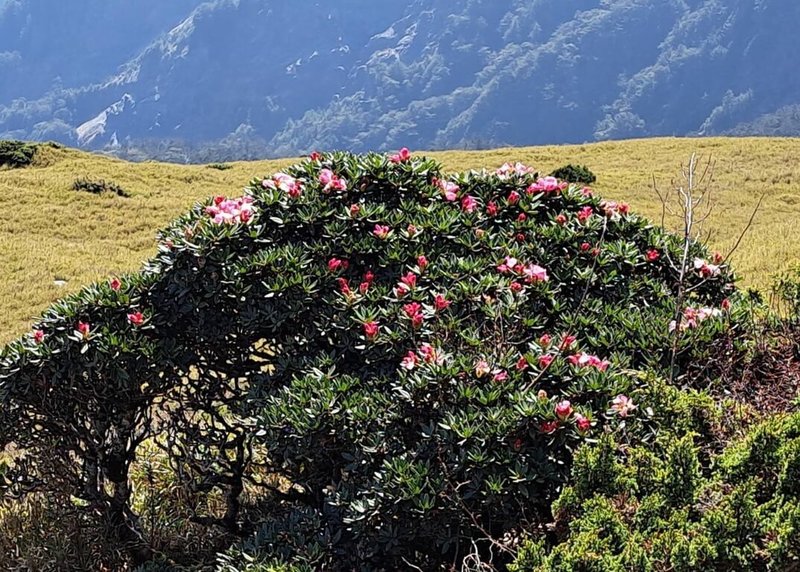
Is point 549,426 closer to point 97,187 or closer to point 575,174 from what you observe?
point 575,174

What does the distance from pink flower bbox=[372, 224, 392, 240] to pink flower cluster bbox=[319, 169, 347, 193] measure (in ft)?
1.25

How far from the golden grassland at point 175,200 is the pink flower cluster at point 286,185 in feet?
19.2

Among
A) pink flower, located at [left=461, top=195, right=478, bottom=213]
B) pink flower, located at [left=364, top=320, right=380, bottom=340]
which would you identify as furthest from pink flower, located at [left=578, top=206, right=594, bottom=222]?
pink flower, located at [left=364, top=320, right=380, bottom=340]

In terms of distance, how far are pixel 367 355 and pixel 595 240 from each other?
153 cm

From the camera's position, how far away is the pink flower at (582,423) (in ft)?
10.4

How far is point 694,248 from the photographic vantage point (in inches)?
191

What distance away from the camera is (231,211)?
172 inches

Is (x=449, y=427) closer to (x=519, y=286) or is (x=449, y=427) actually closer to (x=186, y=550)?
(x=519, y=286)

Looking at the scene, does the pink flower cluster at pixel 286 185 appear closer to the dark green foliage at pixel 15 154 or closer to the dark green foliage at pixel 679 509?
the dark green foliage at pixel 679 509

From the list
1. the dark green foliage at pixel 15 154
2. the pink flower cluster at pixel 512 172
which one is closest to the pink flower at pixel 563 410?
the pink flower cluster at pixel 512 172

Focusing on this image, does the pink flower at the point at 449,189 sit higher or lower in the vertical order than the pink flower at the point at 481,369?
higher

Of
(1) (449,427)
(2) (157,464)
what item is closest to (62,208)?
(2) (157,464)

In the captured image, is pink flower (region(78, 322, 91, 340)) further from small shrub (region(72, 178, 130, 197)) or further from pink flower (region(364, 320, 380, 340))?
small shrub (region(72, 178, 130, 197))

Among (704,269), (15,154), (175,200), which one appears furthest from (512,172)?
(15,154)
